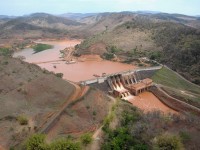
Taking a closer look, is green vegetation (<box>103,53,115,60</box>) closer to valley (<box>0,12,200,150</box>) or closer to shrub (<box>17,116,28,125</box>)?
valley (<box>0,12,200,150</box>)

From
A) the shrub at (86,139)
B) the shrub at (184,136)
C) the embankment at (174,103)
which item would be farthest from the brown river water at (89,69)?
the shrub at (86,139)

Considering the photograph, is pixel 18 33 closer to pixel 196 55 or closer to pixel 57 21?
pixel 57 21

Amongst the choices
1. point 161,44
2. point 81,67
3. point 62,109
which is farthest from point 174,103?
point 161,44

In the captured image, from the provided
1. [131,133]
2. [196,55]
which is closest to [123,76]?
[196,55]

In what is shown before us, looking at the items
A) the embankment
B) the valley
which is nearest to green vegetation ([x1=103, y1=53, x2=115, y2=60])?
the valley

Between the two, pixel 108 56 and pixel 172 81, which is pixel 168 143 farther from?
pixel 108 56
